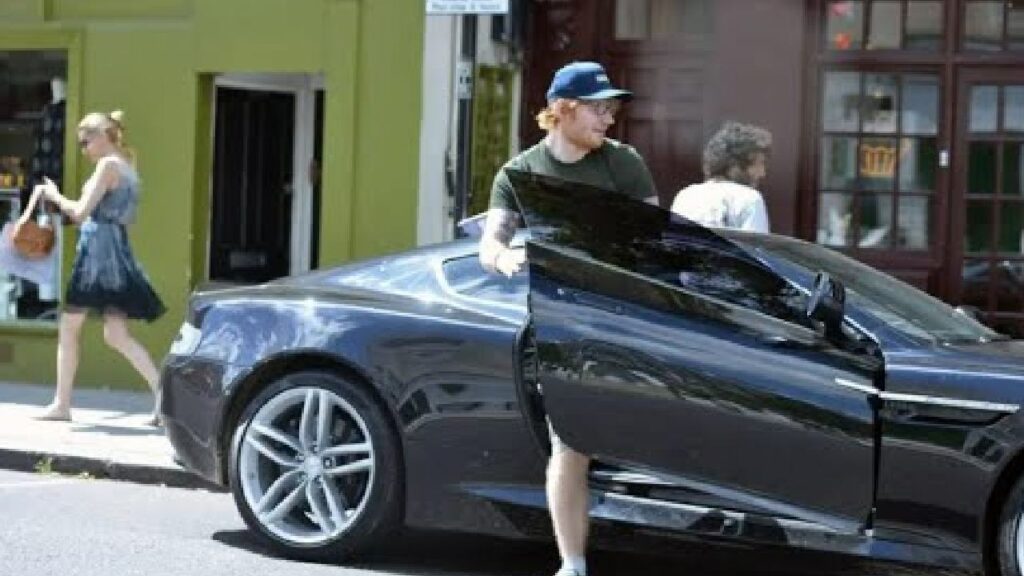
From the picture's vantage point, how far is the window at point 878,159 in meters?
10.7

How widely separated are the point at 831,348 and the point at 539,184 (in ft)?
3.62

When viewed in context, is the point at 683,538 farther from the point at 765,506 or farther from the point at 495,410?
the point at 495,410

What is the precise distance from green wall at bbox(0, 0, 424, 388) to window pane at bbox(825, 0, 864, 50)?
263cm

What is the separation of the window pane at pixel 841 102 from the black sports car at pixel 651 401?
4489 mm

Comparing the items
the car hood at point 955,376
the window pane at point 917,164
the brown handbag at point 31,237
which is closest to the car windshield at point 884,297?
the car hood at point 955,376

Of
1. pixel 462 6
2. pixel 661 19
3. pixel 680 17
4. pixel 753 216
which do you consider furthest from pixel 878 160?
pixel 753 216

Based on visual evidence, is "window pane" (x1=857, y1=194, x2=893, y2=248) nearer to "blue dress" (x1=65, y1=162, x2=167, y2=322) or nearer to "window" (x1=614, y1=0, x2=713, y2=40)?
"window" (x1=614, y1=0, x2=713, y2=40)

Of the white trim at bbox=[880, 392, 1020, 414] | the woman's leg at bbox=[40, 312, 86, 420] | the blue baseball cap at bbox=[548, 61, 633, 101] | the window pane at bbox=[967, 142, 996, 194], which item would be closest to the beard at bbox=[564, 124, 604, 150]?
the blue baseball cap at bbox=[548, 61, 633, 101]

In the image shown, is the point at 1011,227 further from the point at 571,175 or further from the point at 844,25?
the point at 571,175

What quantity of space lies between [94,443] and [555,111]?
4.46 meters

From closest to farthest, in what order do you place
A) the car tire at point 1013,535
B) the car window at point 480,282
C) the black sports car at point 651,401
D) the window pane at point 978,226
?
the car tire at point 1013,535 < the black sports car at point 651,401 < the car window at point 480,282 < the window pane at point 978,226

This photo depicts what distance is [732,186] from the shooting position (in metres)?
7.91

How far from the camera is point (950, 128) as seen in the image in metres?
10.6

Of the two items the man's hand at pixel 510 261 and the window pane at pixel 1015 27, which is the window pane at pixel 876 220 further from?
the man's hand at pixel 510 261
